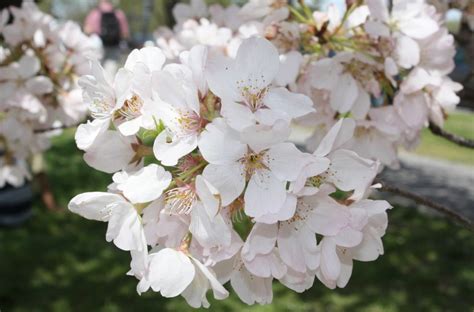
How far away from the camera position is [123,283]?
4879 mm

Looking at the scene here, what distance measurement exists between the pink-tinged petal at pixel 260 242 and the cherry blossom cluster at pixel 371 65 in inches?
23.9

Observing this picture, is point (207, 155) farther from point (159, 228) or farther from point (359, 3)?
point (359, 3)

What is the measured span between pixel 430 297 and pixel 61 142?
793 centimetres

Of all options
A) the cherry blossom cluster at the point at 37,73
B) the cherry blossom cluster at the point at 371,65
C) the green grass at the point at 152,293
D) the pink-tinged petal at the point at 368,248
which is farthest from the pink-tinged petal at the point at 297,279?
the green grass at the point at 152,293

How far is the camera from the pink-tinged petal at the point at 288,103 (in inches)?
40.8

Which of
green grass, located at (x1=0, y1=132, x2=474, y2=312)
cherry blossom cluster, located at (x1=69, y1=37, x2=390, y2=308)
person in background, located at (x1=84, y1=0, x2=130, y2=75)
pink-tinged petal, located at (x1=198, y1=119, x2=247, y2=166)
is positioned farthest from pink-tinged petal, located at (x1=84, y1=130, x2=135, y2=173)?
person in background, located at (x1=84, y1=0, x2=130, y2=75)

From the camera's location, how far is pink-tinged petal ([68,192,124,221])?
1.08 m

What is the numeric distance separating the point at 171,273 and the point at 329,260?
27 cm

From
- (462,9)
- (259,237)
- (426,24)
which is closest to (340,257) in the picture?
(259,237)

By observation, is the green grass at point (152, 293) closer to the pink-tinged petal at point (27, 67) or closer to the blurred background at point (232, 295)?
the blurred background at point (232, 295)

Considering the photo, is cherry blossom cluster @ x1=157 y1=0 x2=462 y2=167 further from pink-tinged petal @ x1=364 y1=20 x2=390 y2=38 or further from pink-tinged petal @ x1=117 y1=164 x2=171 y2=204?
pink-tinged petal @ x1=117 y1=164 x2=171 y2=204

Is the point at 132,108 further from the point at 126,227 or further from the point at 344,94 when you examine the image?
the point at 344,94

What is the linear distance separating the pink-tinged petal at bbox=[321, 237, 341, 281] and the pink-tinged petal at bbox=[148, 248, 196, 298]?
227 millimetres

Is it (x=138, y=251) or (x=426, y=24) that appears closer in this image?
(x=138, y=251)
